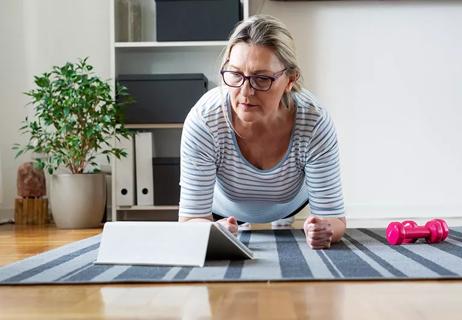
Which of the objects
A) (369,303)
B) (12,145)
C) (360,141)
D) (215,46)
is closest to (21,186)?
(12,145)

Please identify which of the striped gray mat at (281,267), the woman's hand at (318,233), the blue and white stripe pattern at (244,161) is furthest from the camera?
the blue and white stripe pattern at (244,161)

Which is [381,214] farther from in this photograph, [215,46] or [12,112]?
[12,112]

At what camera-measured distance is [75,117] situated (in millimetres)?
3262

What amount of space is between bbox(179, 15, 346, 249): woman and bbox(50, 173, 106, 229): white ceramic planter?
4.37ft

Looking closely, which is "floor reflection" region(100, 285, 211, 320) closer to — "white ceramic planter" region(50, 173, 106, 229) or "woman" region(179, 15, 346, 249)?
"woman" region(179, 15, 346, 249)

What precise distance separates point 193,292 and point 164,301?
0.30ft

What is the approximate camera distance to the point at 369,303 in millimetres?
1084

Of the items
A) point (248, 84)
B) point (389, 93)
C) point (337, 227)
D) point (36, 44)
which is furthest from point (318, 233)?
point (36, 44)

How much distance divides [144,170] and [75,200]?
34 centimetres

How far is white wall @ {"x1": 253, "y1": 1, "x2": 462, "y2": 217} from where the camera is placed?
3.49 m

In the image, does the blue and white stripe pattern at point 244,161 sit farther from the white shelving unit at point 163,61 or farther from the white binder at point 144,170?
the white shelving unit at point 163,61

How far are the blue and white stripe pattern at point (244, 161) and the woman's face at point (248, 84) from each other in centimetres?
14

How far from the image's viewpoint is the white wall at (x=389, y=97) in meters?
3.49

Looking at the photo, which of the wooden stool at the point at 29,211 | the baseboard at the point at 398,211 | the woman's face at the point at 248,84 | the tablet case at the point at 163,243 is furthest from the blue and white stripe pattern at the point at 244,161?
the wooden stool at the point at 29,211
